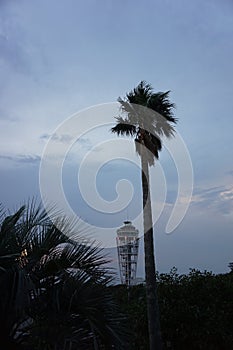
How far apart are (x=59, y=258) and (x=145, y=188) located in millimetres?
9290

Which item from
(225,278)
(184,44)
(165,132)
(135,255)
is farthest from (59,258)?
(135,255)

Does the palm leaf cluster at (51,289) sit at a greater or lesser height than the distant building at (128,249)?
lesser

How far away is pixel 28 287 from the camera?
4.46 meters

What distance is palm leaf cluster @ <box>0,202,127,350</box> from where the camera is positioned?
4.58 meters

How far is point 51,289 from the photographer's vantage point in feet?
16.0

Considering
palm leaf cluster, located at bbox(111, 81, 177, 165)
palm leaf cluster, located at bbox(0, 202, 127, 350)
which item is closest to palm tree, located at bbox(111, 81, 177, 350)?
palm leaf cluster, located at bbox(111, 81, 177, 165)

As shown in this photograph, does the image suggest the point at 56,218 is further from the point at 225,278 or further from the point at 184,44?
the point at 225,278

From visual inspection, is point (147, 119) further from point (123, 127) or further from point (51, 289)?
point (51, 289)

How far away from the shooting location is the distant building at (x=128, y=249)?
2548cm

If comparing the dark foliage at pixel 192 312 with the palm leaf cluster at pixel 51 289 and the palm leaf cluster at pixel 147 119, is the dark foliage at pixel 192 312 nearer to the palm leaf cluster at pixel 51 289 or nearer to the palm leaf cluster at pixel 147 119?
the palm leaf cluster at pixel 147 119

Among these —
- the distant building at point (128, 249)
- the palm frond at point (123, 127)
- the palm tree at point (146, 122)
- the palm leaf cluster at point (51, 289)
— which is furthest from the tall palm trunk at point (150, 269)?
the distant building at point (128, 249)

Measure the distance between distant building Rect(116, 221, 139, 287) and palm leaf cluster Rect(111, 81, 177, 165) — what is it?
11.0 meters

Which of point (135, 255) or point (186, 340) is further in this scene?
point (135, 255)

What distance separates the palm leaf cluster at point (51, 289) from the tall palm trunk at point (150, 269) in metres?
8.50
